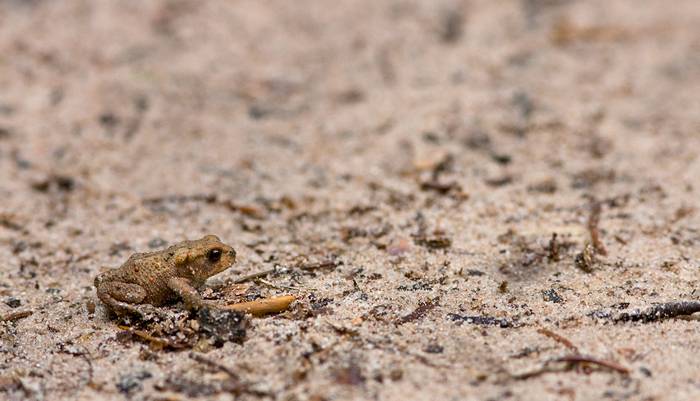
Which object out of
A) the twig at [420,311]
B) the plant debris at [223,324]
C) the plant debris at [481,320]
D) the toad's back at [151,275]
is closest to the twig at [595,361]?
the plant debris at [481,320]

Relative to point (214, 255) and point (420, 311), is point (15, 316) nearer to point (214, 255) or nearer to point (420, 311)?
point (214, 255)

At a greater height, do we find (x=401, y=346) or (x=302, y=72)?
(x=302, y=72)

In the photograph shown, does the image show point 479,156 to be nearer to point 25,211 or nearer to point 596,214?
point 596,214

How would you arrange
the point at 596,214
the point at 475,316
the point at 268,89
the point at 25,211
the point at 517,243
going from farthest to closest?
1. the point at 268,89
2. the point at 25,211
3. the point at 596,214
4. the point at 517,243
5. the point at 475,316

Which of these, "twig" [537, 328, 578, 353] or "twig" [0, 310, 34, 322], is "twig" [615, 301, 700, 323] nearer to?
"twig" [537, 328, 578, 353]

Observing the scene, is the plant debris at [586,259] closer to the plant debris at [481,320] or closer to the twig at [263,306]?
the plant debris at [481,320]

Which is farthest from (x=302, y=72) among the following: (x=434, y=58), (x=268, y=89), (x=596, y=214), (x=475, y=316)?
(x=475, y=316)
